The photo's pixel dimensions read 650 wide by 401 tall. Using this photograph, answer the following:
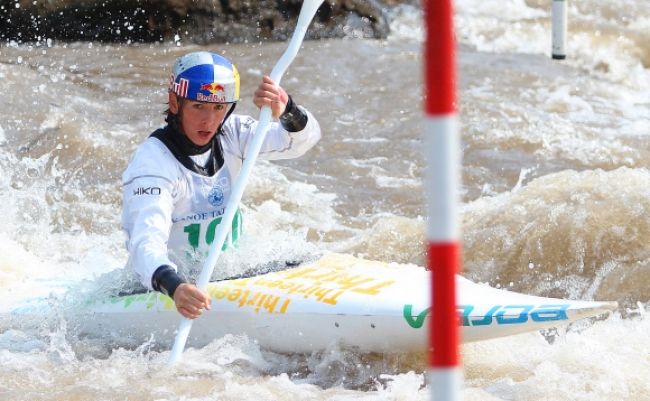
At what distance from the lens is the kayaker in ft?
14.6

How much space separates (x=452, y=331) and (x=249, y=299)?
2666 millimetres

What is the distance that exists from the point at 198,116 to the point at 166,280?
79 centimetres

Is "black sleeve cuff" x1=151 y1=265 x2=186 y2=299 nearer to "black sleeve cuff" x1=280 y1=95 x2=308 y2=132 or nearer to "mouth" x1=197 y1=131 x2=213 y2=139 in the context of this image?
"mouth" x1=197 y1=131 x2=213 y2=139

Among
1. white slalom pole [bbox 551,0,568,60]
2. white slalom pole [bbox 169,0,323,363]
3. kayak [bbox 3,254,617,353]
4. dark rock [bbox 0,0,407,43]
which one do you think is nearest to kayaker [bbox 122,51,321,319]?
white slalom pole [bbox 169,0,323,363]

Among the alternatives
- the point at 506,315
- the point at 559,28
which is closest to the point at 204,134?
the point at 506,315

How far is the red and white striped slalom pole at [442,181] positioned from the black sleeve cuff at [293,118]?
113 inches

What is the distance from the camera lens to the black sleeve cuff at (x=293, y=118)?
16.0ft

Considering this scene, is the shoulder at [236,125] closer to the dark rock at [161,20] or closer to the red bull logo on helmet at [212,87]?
the red bull logo on helmet at [212,87]

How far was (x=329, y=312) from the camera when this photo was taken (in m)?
4.46

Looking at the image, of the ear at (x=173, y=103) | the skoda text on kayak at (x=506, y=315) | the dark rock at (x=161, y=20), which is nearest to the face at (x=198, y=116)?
the ear at (x=173, y=103)

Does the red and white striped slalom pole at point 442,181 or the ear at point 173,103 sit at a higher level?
the ear at point 173,103

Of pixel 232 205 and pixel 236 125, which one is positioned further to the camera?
pixel 236 125

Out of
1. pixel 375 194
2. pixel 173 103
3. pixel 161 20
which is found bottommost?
pixel 173 103

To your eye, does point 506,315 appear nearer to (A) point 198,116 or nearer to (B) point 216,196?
(B) point 216,196
